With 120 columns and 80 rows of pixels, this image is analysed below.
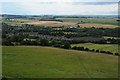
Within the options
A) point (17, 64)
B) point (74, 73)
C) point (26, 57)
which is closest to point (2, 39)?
point (26, 57)

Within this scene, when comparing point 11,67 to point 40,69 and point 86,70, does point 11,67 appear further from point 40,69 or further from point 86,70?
point 86,70

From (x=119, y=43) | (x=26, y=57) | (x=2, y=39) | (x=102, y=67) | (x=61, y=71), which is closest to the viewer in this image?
(x=61, y=71)

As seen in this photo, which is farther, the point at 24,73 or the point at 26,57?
the point at 26,57

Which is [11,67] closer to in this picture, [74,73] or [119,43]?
[74,73]

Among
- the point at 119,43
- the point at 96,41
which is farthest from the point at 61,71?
the point at 96,41

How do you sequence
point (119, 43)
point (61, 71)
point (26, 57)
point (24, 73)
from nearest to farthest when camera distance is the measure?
point (24, 73)
point (61, 71)
point (26, 57)
point (119, 43)

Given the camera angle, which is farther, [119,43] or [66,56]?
[119,43]
